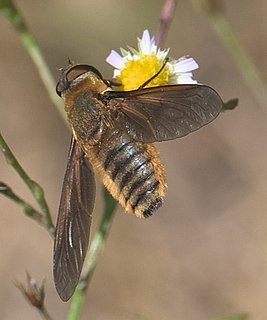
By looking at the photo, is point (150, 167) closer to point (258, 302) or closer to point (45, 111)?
point (258, 302)

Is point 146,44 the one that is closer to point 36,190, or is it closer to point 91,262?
point 36,190

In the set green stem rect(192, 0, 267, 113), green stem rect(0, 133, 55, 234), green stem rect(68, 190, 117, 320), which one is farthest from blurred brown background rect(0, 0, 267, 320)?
green stem rect(0, 133, 55, 234)

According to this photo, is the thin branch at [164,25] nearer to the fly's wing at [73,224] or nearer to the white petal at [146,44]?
the white petal at [146,44]

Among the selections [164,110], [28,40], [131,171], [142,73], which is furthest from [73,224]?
[28,40]

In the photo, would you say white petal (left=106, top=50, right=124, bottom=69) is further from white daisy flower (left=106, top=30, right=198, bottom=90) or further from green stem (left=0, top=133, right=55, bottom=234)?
green stem (left=0, top=133, right=55, bottom=234)

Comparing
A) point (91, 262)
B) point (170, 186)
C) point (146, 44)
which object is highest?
point (146, 44)
